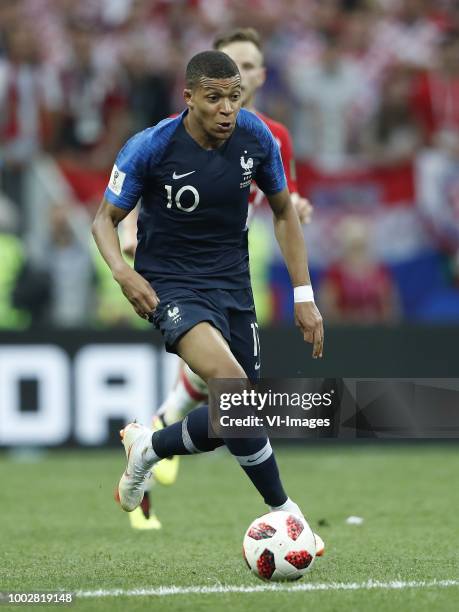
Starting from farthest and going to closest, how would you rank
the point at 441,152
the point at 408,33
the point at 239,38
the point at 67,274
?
the point at 408,33
the point at 441,152
the point at 67,274
the point at 239,38

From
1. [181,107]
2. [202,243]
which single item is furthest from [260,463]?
[181,107]

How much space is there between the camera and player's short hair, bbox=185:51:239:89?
585cm

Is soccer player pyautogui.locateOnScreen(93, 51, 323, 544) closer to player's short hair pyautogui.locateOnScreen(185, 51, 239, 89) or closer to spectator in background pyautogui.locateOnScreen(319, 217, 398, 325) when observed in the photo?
player's short hair pyautogui.locateOnScreen(185, 51, 239, 89)

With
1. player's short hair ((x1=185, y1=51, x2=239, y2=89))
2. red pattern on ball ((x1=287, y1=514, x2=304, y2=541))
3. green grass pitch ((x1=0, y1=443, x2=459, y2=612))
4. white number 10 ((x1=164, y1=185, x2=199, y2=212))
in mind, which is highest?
player's short hair ((x1=185, y1=51, x2=239, y2=89))

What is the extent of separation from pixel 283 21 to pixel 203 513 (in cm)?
827

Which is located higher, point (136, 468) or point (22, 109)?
point (22, 109)

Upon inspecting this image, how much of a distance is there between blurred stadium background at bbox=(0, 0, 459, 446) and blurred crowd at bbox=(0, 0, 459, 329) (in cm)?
2

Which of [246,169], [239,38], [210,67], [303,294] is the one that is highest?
[239,38]

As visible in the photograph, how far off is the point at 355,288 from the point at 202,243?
23.3ft

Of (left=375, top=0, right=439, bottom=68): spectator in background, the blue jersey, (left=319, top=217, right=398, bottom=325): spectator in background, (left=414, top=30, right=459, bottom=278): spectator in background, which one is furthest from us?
(left=375, top=0, right=439, bottom=68): spectator in background

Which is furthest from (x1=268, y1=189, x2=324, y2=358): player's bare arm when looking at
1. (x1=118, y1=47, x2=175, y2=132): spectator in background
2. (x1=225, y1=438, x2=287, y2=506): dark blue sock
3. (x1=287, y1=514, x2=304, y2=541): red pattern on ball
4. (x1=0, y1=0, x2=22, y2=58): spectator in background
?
(x1=0, y1=0, x2=22, y2=58): spectator in background

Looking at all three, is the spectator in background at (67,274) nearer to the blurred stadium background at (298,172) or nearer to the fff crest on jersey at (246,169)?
the blurred stadium background at (298,172)

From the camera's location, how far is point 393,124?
47.8 feet

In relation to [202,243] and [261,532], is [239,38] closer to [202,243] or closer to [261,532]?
[202,243]
